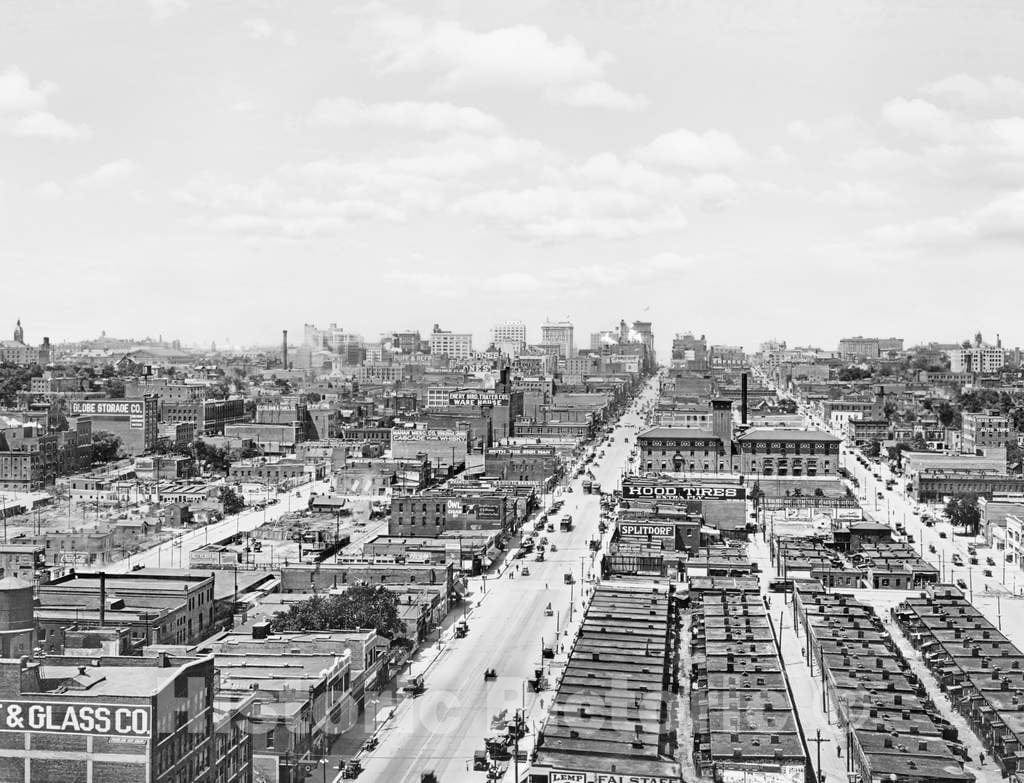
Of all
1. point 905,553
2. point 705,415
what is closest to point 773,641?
point 905,553

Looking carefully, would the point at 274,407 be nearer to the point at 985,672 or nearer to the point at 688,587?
the point at 688,587

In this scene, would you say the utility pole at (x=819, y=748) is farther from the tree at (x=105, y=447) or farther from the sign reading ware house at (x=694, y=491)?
the tree at (x=105, y=447)

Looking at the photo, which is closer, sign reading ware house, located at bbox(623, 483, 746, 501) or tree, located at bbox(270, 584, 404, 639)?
tree, located at bbox(270, 584, 404, 639)

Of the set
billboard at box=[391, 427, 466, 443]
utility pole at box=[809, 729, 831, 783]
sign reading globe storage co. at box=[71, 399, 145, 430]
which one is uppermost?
sign reading globe storage co. at box=[71, 399, 145, 430]

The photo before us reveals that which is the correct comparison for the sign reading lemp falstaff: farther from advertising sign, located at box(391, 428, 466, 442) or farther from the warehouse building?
advertising sign, located at box(391, 428, 466, 442)

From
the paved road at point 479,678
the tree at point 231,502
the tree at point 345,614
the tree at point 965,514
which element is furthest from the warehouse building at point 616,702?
the tree at point 231,502

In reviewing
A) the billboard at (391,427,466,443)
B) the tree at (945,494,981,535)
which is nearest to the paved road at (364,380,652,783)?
the tree at (945,494,981,535)
